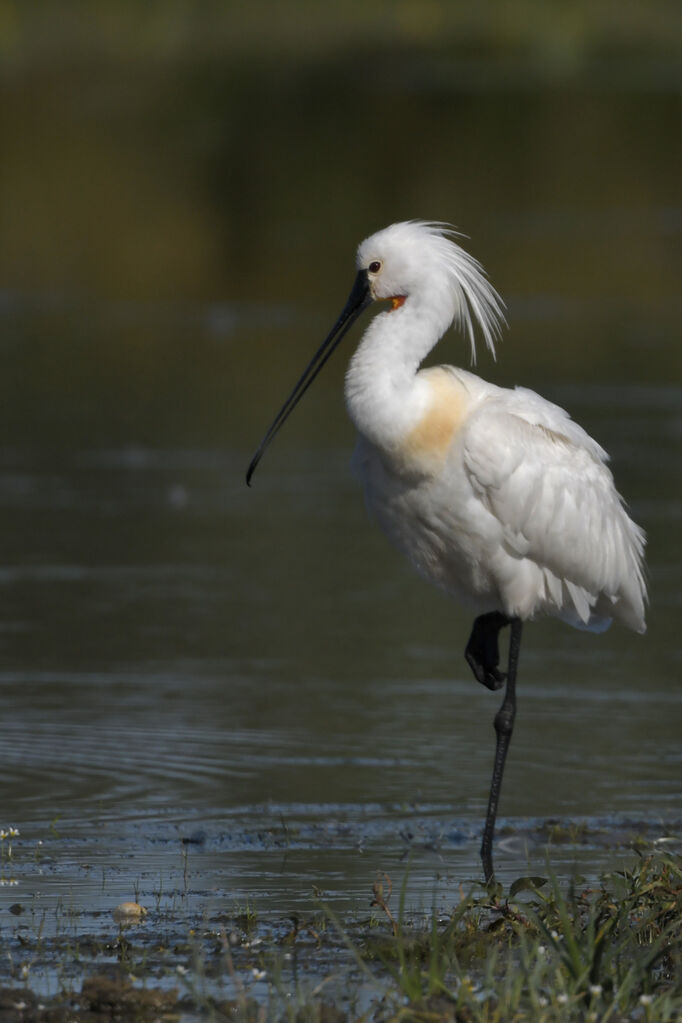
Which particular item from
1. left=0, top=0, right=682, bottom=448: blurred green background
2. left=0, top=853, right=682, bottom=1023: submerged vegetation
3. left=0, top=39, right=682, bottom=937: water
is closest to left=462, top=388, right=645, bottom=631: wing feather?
left=0, top=39, right=682, bottom=937: water

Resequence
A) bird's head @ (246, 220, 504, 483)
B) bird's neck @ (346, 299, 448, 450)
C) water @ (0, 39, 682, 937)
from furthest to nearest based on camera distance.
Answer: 1. bird's head @ (246, 220, 504, 483)
2. water @ (0, 39, 682, 937)
3. bird's neck @ (346, 299, 448, 450)

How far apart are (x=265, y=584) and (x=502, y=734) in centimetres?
432

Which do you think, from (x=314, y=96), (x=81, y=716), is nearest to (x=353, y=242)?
(x=314, y=96)

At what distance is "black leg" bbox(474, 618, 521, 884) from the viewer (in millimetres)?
7777

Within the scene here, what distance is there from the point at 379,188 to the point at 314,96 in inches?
345

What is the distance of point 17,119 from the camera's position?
3588 cm

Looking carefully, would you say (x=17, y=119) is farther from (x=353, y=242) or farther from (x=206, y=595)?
(x=206, y=595)

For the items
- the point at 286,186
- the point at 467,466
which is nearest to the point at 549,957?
the point at 467,466

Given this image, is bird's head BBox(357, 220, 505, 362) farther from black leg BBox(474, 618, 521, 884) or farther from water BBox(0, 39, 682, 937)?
water BBox(0, 39, 682, 937)

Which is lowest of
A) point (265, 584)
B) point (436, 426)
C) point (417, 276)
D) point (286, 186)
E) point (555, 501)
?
point (265, 584)

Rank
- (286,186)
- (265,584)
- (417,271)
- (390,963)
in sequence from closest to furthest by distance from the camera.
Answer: (390,963), (417,271), (265,584), (286,186)

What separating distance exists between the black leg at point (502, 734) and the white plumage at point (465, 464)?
145 millimetres

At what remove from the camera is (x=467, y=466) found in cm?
816

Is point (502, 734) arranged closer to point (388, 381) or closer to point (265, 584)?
point (388, 381)
